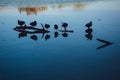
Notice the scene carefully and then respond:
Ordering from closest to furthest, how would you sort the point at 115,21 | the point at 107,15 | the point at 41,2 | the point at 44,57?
the point at 44,57 → the point at 115,21 → the point at 107,15 → the point at 41,2

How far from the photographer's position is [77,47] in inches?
454

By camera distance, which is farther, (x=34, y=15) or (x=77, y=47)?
(x=34, y=15)

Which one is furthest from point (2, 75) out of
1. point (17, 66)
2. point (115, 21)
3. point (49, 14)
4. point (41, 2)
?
point (41, 2)

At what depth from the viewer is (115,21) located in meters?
16.7

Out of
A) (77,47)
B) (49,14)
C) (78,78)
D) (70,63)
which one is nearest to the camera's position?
(78,78)

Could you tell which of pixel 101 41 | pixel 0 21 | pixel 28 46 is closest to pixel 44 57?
pixel 28 46

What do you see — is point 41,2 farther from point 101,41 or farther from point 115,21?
point 101,41

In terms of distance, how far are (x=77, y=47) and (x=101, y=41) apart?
4.20ft

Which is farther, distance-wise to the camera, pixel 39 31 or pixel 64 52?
pixel 39 31

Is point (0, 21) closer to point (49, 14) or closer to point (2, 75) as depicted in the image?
point (49, 14)

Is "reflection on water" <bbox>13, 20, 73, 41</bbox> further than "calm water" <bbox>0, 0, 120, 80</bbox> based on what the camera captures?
Yes

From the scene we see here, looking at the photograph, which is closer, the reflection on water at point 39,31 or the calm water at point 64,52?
the calm water at point 64,52

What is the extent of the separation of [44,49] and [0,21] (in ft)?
27.7

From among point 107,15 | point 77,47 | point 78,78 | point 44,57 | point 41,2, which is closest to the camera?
point 78,78
